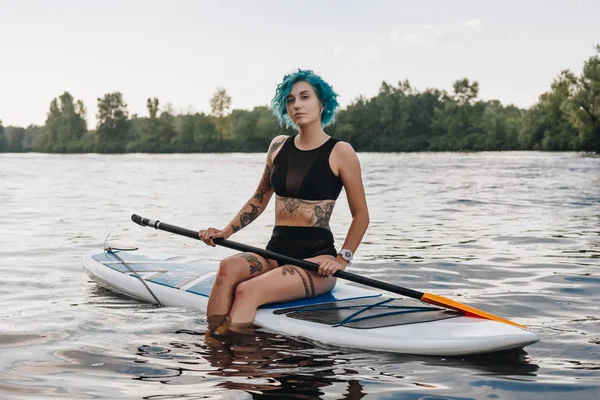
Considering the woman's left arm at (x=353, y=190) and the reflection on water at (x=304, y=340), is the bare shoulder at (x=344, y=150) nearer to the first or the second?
the woman's left arm at (x=353, y=190)

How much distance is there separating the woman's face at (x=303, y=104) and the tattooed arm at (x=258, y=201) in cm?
32

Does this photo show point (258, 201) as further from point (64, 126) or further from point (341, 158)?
point (64, 126)

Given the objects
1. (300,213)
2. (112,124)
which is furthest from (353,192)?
(112,124)

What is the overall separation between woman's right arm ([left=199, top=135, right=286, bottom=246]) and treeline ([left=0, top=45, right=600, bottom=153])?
204 feet

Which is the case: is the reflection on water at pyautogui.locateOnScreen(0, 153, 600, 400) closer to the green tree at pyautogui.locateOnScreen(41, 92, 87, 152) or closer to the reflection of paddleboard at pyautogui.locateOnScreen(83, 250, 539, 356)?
the reflection of paddleboard at pyautogui.locateOnScreen(83, 250, 539, 356)

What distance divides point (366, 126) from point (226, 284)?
9581cm

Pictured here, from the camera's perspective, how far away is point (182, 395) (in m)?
3.53

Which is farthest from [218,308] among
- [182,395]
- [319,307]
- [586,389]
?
[586,389]

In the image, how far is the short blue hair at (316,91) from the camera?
4.70 meters

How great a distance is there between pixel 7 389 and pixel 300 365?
4.99ft

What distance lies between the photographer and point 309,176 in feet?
15.4

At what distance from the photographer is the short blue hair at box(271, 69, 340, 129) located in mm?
4699

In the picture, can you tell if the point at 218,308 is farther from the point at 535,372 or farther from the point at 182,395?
the point at 535,372

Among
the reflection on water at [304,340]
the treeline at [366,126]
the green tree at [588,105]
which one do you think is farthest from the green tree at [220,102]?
the reflection on water at [304,340]
